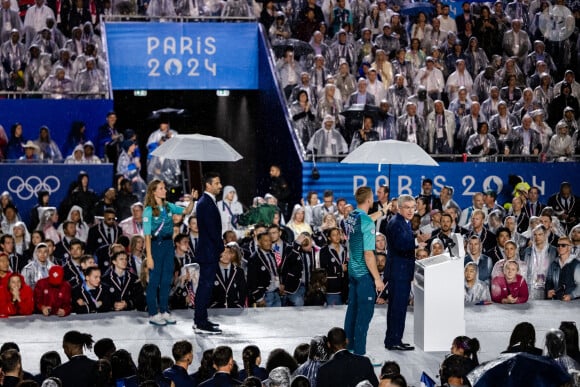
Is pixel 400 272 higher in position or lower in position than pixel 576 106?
lower

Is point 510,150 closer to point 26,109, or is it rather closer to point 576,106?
point 576,106

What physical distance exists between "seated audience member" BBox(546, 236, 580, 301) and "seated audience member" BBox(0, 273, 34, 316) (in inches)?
243

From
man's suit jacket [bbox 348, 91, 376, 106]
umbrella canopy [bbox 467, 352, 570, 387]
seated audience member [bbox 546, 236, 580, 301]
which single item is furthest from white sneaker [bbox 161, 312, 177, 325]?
man's suit jacket [bbox 348, 91, 376, 106]

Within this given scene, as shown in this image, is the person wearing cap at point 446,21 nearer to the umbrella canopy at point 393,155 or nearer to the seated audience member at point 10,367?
the umbrella canopy at point 393,155

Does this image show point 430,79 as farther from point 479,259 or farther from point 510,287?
point 510,287

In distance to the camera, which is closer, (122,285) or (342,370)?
(342,370)

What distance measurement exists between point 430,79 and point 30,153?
7.10 m

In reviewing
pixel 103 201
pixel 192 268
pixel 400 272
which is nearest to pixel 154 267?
pixel 192 268

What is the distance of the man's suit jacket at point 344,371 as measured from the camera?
10242 millimetres

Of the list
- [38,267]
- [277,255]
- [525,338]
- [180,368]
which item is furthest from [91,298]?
[525,338]

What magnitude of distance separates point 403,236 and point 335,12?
12.1 metres

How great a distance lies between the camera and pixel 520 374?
27.8 ft

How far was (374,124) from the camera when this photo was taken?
20.9m

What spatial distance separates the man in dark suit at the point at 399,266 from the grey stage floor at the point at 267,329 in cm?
25
